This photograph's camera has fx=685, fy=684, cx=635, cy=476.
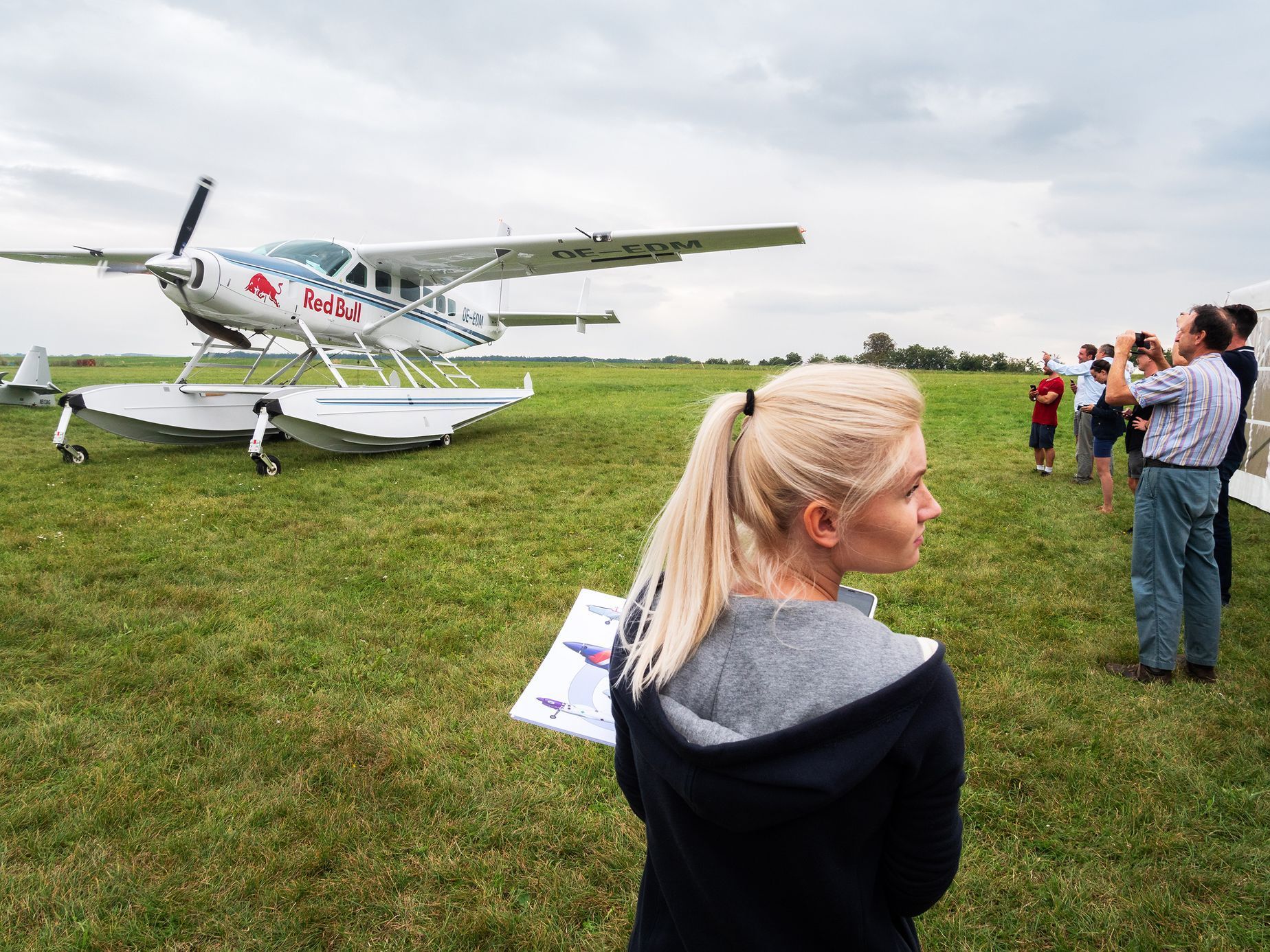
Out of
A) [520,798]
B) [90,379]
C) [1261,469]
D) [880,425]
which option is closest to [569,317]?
[1261,469]

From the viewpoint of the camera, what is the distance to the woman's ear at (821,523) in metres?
1.05

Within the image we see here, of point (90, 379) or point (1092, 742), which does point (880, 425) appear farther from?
point (90, 379)

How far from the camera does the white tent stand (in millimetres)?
8531

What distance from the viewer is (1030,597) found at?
5.45 meters

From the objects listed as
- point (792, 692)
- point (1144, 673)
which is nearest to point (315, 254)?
point (1144, 673)

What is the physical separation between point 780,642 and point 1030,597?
215 inches

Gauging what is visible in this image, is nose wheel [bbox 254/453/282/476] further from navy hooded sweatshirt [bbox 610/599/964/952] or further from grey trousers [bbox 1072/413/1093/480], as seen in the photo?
grey trousers [bbox 1072/413/1093/480]

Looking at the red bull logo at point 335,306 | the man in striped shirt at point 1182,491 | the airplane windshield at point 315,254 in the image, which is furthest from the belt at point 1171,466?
the airplane windshield at point 315,254

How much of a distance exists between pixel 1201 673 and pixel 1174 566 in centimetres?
73

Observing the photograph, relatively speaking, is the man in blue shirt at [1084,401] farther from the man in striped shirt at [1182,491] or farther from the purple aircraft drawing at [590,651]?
the purple aircraft drawing at [590,651]

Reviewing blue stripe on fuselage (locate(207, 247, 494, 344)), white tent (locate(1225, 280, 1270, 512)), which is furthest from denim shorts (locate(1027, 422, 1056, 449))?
blue stripe on fuselage (locate(207, 247, 494, 344))

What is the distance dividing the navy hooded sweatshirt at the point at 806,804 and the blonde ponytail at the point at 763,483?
62 millimetres

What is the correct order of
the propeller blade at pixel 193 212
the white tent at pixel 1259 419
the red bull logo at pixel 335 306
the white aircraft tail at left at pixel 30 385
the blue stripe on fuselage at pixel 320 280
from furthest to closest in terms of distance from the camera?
the white aircraft tail at left at pixel 30 385, the red bull logo at pixel 335 306, the blue stripe on fuselage at pixel 320 280, the propeller blade at pixel 193 212, the white tent at pixel 1259 419

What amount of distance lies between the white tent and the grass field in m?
2.46
